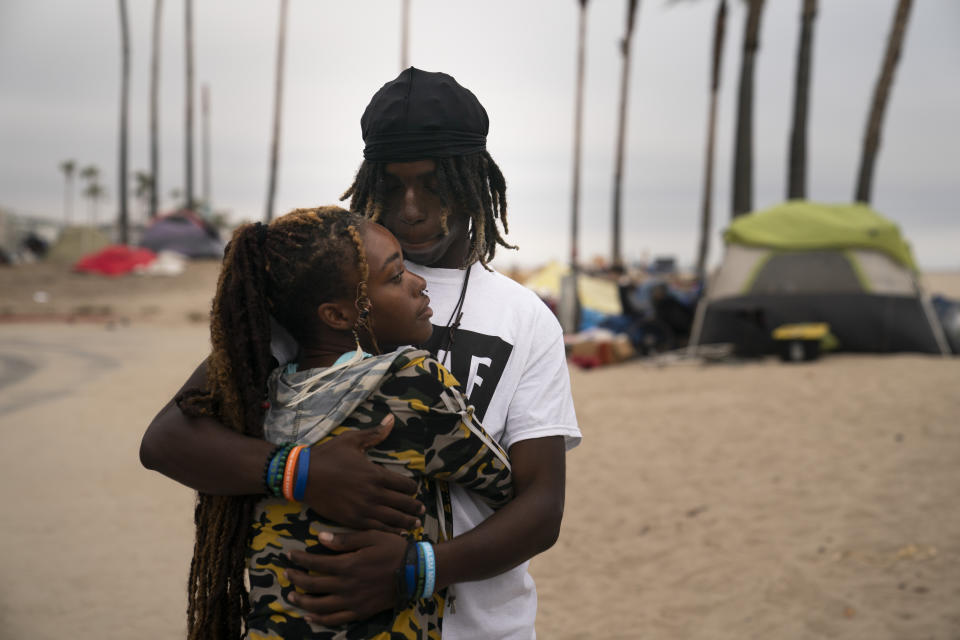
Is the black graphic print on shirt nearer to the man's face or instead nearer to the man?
the man

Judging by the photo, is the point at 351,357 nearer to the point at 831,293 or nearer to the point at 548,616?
the point at 548,616

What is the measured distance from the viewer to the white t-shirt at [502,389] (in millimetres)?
2008

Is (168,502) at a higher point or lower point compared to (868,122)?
lower


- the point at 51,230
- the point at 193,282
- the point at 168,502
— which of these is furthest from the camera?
the point at 51,230

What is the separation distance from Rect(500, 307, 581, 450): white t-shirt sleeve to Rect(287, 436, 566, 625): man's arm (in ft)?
0.10

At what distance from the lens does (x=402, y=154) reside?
6.79 feet

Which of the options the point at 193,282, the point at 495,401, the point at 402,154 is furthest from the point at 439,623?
the point at 193,282

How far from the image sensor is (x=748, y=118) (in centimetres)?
2388

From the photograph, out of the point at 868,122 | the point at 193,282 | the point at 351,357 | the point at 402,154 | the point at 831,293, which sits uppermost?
the point at 868,122

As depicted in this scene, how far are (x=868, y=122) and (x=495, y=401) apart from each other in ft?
59.3

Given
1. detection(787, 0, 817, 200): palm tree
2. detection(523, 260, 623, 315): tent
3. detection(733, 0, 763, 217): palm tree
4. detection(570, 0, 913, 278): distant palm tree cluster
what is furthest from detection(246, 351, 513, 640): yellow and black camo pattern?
detection(733, 0, 763, 217): palm tree

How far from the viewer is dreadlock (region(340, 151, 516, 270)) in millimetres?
2135

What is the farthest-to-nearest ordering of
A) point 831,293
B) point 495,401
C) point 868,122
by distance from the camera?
point 868,122 → point 831,293 → point 495,401

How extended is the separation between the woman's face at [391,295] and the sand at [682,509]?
11.6ft
